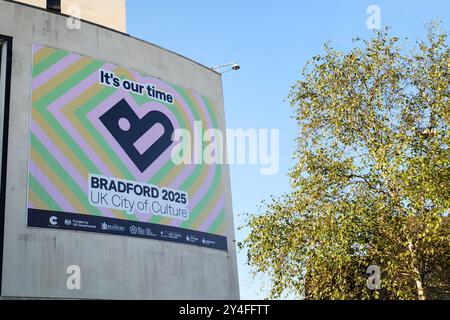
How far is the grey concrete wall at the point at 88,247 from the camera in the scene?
23.6 metres

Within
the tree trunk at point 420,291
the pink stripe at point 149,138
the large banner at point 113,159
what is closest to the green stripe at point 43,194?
the large banner at point 113,159

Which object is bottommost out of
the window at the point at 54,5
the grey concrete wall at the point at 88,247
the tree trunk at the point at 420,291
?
the tree trunk at the point at 420,291

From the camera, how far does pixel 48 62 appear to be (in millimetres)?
26344

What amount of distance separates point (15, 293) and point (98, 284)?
10.2 feet

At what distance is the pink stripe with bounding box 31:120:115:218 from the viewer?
25370 mm

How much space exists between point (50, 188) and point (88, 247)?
259 cm

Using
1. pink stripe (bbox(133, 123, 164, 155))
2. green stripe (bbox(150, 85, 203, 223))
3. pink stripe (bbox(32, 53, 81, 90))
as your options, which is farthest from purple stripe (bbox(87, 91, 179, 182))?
pink stripe (bbox(32, 53, 81, 90))

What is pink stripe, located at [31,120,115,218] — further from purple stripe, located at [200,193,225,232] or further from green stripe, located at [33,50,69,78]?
purple stripe, located at [200,193,225,232]

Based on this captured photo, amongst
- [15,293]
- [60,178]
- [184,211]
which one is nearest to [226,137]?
[184,211]

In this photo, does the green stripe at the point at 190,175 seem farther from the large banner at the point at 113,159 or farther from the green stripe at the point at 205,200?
the green stripe at the point at 205,200

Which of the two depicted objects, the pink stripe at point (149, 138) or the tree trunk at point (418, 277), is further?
the pink stripe at point (149, 138)

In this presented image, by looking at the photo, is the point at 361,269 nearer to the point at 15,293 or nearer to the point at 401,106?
the point at 401,106

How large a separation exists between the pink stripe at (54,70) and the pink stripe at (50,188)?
10.6 ft

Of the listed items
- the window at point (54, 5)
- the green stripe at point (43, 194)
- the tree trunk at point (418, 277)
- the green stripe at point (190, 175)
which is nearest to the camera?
the green stripe at point (43, 194)
